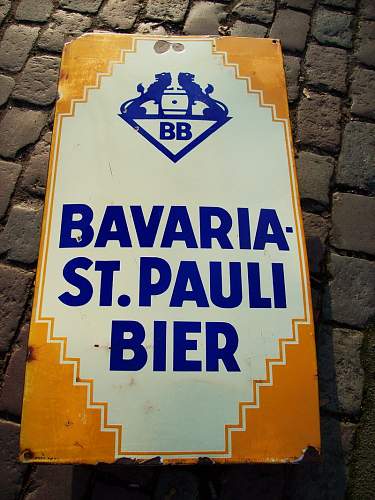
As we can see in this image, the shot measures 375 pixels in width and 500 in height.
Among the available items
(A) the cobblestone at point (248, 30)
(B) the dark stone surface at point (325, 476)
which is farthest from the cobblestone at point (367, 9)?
(B) the dark stone surface at point (325, 476)

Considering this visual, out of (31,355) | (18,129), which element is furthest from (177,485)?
(18,129)

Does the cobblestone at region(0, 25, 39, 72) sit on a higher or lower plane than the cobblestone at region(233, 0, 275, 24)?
lower

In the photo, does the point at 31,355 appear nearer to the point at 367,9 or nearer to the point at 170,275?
the point at 170,275

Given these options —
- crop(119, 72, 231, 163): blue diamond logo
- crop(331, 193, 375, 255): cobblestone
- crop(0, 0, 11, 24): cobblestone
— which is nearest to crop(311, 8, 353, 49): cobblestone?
crop(331, 193, 375, 255): cobblestone

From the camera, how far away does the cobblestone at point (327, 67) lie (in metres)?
2.88

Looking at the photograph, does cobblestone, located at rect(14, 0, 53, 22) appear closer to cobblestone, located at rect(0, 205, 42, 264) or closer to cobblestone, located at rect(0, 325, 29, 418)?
cobblestone, located at rect(0, 205, 42, 264)

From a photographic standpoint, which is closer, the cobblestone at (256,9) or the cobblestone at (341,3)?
the cobblestone at (256,9)

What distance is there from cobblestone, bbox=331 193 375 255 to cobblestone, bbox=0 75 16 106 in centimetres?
204

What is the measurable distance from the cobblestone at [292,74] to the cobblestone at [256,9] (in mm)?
364

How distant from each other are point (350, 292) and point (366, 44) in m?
1.76

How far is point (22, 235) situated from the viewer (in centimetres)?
243

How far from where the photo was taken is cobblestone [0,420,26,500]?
1943 millimetres

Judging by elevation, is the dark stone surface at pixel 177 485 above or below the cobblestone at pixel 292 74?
below

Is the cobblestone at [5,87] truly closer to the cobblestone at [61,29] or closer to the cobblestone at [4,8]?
the cobblestone at [61,29]
